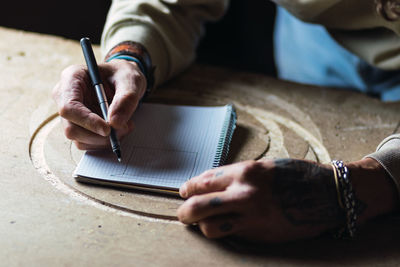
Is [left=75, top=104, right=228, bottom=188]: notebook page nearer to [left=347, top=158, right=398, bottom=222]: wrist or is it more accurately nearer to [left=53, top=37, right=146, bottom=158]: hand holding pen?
[left=53, top=37, right=146, bottom=158]: hand holding pen

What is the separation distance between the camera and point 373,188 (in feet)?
2.40

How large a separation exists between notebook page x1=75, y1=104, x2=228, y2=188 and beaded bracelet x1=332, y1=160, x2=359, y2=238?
10.0 inches

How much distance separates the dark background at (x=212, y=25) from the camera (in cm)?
202

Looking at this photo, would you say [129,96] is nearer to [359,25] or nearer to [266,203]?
[266,203]

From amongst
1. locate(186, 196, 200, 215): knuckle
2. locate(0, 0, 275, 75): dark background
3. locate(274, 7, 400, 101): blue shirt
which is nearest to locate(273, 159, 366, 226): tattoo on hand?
locate(186, 196, 200, 215): knuckle

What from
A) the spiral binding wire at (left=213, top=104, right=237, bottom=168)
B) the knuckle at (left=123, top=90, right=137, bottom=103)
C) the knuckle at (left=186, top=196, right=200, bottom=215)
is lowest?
the spiral binding wire at (left=213, top=104, right=237, bottom=168)

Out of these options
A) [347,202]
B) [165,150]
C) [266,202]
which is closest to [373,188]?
[347,202]

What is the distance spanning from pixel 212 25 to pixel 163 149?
4.71ft

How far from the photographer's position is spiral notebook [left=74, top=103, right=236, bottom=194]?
2.60 ft

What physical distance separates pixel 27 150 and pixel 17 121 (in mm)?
127

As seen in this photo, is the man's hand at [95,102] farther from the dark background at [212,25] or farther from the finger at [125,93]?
the dark background at [212,25]

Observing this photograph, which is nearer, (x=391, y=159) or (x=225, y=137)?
(x=391, y=159)

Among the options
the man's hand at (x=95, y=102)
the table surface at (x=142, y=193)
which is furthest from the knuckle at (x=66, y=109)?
the table surface at (x=142, y=193)

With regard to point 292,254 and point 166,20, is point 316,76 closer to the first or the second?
point 166,20
